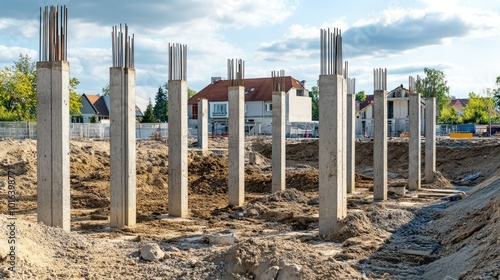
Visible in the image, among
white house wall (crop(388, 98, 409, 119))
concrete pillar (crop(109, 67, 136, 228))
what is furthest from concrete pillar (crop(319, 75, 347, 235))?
white house wall (crop(388, 98, 409, 119))

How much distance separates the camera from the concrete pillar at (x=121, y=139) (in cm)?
1119

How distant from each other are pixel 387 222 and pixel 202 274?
523 cm

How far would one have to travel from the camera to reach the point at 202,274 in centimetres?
715

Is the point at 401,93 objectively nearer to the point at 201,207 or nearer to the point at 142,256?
the point at 201,207

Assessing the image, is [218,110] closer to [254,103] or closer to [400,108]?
[254,103]

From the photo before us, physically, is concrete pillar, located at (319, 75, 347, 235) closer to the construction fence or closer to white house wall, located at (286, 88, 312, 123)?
the construction fence

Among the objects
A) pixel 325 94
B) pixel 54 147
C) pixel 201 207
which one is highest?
pixel 325 94

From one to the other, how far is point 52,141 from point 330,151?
505cm

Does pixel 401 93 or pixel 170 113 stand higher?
pixel 401 93

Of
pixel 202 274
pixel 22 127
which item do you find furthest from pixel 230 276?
pixel 22 127

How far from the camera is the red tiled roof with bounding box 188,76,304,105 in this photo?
5305 cm

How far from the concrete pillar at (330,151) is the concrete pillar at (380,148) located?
239 inches

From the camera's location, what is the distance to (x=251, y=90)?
5438cm

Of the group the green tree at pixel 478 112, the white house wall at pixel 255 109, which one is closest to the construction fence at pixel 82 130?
the white house wall at pixel 255 109
